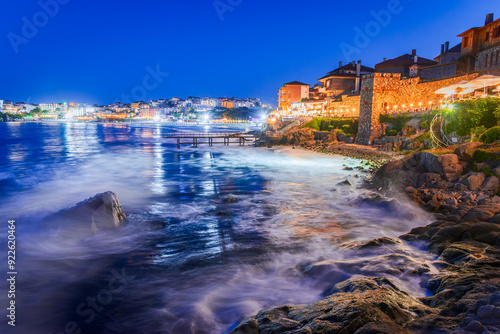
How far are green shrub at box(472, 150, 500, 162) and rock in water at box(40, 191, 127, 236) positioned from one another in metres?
15.7

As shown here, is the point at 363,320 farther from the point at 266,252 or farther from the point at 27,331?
the point at 27,331

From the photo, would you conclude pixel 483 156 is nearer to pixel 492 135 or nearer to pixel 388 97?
pixel 492 135

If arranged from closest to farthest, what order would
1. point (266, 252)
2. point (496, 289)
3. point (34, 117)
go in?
point (496, 289), point (266, 252), point (34, 117)

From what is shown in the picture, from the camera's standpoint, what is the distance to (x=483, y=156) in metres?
14.0

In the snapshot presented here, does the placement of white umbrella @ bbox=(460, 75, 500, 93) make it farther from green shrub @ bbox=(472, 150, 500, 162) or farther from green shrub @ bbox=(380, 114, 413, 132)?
green shrub @ bbox=(472, 150, 500, 162)

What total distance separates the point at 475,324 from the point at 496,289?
155 centimetres

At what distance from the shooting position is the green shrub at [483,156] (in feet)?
45.0

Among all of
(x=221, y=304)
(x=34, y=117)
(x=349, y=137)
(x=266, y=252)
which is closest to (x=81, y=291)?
(x=221, y=304)

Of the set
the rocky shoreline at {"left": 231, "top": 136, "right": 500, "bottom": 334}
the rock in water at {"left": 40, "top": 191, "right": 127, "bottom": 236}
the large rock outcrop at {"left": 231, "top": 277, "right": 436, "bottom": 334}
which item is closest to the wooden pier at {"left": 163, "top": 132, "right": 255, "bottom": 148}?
the rock in water at {"left": 40, "top": 191, "right": 127, "bottom": 236}

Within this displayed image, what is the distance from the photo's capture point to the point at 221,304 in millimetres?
6789

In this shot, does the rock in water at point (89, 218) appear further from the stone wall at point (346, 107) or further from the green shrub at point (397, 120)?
the stone wall at point (346, 107)

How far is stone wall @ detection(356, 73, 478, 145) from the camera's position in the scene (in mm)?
31422

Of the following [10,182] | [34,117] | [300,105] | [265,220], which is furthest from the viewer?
[34,117]

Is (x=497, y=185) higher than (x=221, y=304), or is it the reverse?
(x=497, y=185)
